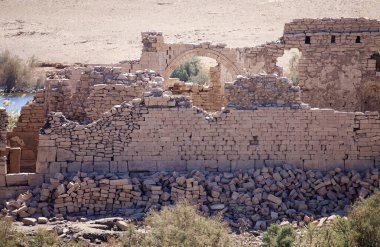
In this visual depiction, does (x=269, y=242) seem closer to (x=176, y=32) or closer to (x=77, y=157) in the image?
(x=77, y=157)

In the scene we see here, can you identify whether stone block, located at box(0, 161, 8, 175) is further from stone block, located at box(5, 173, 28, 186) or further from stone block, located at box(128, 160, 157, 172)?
stone block, located at box(128, 160, 157, 172)

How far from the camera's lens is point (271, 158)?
54.7 feet

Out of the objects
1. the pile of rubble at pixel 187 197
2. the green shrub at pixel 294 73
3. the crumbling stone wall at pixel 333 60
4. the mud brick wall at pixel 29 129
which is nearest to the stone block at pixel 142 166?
the pile of rubble at pixel 187 197

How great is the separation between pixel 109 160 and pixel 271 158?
2.98 m

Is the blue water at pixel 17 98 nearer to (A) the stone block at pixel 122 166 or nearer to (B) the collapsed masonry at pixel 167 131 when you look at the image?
(B) the collapsed masonry at pixel 167 131

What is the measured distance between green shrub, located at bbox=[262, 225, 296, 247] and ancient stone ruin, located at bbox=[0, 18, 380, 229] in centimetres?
200

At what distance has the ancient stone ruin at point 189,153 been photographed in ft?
51.5

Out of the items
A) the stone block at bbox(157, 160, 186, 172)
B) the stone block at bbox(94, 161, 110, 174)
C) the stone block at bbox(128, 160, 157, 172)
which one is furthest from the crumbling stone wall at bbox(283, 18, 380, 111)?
the stone block at bbox(94, 161, 110, 174)

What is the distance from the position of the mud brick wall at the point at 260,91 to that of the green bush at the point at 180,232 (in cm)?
409

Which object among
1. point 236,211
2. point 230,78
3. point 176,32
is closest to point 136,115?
point 236,211

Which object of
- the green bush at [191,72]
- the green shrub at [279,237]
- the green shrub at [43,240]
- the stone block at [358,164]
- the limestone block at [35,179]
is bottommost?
the green shrub at [43,240]

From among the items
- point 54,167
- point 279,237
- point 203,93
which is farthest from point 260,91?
point 203,93

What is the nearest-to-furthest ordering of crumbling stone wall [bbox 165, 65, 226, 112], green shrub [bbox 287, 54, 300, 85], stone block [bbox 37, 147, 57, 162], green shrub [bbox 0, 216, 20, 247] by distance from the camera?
green shrub [bbox 0, 216, 20, 247] → stone block [bbox 37, 147, 57, 162] → crumbling stone wall [bbox 165, 65, 226, 112] → green shrub [bbox 287, 54, 300, 85]

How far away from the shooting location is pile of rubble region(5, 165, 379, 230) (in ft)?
50.9
